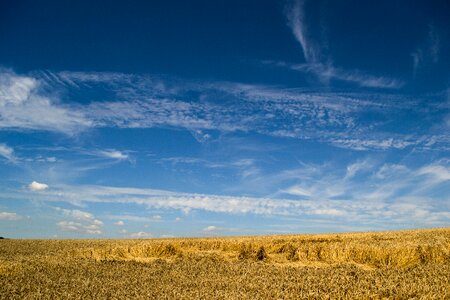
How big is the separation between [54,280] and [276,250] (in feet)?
41.8

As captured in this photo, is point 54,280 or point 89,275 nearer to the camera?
point 54,280

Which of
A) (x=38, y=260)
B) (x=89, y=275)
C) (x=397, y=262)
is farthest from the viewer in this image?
(x=397, y=262)

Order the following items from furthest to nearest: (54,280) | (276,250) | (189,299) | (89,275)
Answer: (276,250), (89,275), (54,280), (189,299)

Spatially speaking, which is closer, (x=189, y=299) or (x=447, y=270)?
(x=189, y=299)

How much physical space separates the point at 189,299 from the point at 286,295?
2.17 metres

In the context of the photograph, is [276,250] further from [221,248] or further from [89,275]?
[89,275]

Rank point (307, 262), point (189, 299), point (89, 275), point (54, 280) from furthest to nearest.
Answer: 1. point (307, 262)
2. point (89, 275)
3. point (54, 280)
4. point (189, 299)

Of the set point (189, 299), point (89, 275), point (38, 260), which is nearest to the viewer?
point (189, 299)

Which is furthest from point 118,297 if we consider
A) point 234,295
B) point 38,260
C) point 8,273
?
point 38,260

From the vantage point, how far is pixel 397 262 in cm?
1634

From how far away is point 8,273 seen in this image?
12.0 meters

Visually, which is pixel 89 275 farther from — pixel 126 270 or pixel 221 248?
pixel 221 248

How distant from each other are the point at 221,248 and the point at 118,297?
13793 mm

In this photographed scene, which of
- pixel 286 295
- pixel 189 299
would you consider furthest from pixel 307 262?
pixel 189 299
